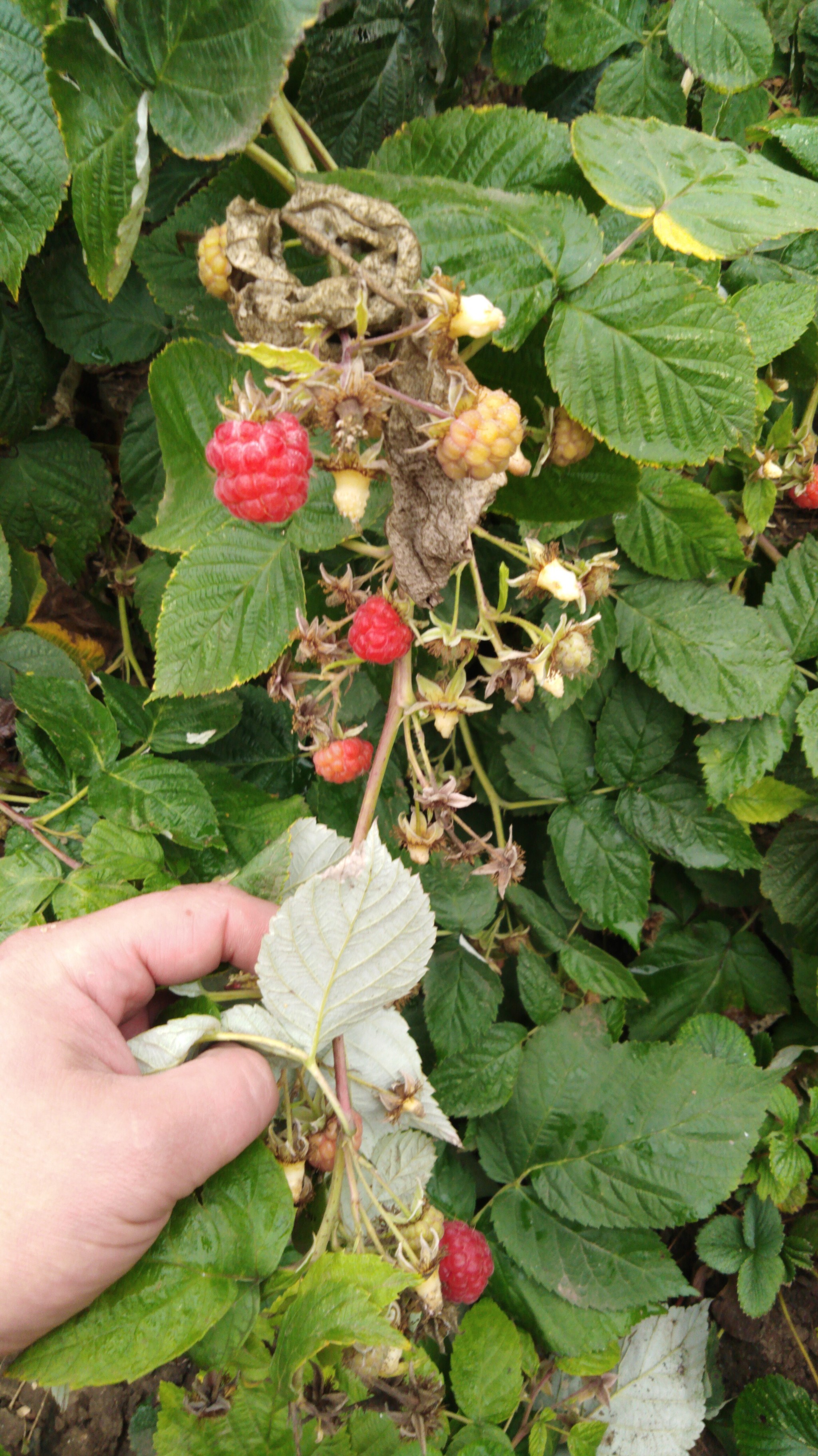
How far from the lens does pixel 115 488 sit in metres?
1.49

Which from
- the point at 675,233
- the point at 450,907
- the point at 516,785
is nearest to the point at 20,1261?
the point at 450,907

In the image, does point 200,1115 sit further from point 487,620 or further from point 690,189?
point 690,189

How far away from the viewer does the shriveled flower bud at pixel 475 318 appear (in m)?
0.66

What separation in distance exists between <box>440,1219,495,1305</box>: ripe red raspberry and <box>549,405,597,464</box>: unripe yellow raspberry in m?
0.96

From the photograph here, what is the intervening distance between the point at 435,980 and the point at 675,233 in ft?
3.39

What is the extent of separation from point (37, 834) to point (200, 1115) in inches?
18.4

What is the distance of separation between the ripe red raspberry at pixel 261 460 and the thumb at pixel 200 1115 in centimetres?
56

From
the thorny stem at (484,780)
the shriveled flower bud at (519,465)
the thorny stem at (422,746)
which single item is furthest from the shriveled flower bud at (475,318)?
the thorny stem at (484,780)

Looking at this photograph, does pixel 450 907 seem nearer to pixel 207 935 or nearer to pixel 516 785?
pixel 516 785

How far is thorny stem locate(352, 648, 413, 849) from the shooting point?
82 centimetres

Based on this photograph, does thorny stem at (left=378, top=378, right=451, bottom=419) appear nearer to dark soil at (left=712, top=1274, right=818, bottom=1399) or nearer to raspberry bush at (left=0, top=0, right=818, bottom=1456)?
raspberry bush at (left=0, top=0, right=818, bottom=1456)

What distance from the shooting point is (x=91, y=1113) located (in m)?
0.76

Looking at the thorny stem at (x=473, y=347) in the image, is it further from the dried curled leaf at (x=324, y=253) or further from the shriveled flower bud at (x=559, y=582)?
the shriveled flower bud at (x=559, y=582)

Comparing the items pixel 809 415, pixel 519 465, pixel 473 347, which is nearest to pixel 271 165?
pixel 473 347
